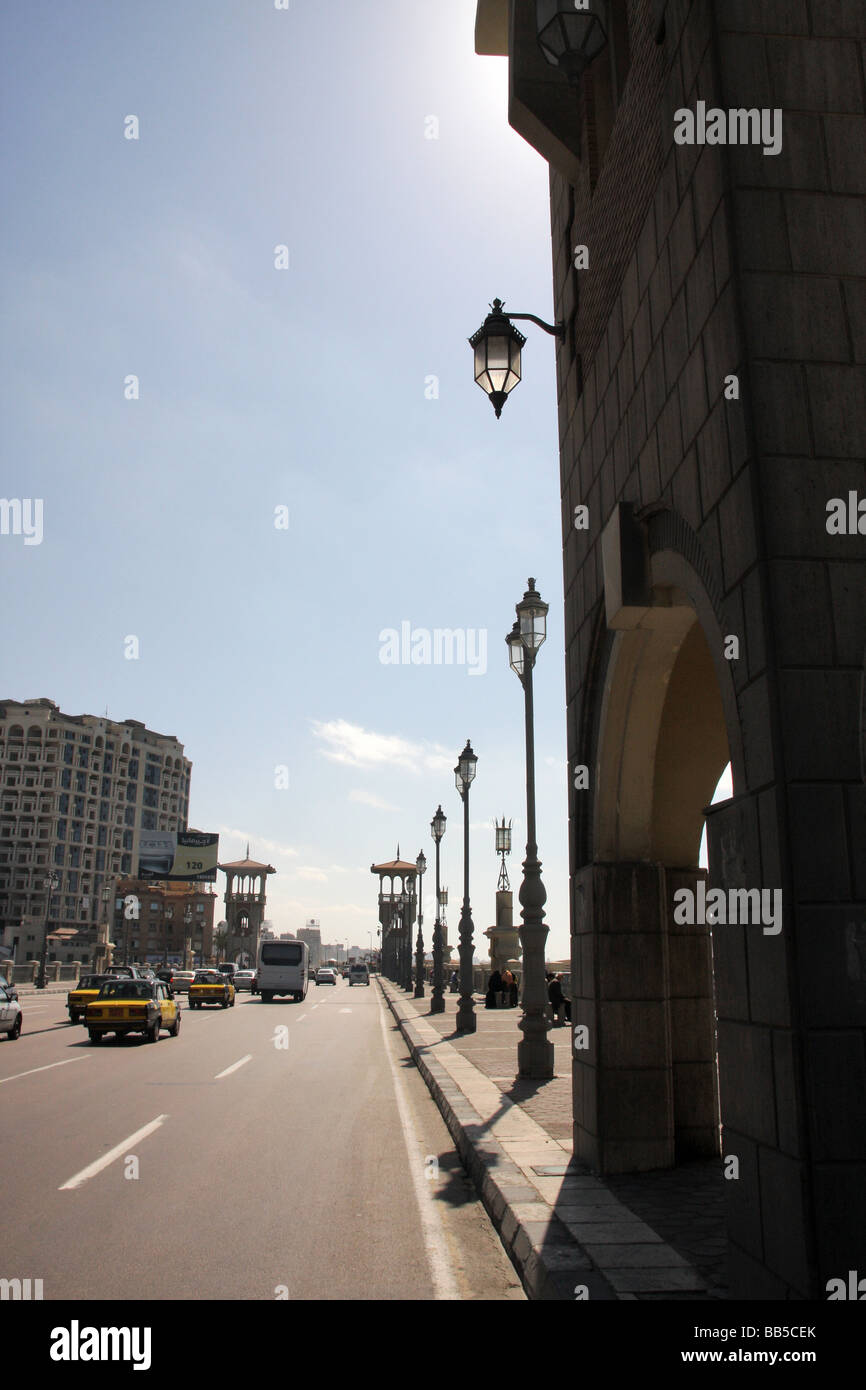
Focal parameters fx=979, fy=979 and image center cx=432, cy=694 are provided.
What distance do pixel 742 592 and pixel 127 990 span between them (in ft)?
71.1

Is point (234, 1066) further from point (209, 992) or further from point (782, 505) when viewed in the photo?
point (209, 992)

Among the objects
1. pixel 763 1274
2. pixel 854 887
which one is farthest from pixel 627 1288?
pixel 854 887

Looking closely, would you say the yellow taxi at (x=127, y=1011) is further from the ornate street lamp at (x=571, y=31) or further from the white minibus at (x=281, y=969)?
the white minibus at (x=281, y=969)

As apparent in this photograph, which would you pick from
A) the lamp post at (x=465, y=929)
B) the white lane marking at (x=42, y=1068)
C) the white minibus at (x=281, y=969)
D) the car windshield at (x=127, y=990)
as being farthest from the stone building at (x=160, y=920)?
the white lane marking at (x=42, y=1068)

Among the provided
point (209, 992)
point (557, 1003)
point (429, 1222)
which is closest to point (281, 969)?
point (209, 992)

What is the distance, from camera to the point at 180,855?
120 meters

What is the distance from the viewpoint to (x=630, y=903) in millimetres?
8367

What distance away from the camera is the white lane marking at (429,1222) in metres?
5.68

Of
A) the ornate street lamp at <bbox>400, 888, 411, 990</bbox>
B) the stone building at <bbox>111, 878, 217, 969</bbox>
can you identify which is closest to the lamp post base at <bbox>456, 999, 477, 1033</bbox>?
the ornate street lamp at <bbox>400, 888, 411, 990</bbox>

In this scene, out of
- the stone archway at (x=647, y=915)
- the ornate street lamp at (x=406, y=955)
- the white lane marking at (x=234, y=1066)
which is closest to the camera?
the stone archway at (x=647, y=915)

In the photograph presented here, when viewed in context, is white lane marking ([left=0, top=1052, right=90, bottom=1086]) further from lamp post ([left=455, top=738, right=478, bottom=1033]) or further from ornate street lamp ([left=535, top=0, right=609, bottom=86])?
ornate street lamp ([left=535, top=0, right=609, bottom=86])

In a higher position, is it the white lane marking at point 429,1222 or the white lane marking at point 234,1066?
the white lane marking at point 429,1222

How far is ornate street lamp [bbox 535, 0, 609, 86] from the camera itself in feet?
23.6
